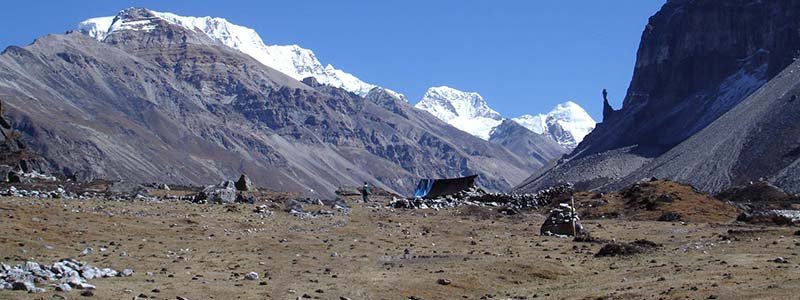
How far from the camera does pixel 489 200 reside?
81.9 m

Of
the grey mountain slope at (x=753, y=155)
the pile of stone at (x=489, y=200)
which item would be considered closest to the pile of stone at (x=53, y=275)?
the pile of stone at (x=489, y=200)

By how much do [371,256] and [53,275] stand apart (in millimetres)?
15755

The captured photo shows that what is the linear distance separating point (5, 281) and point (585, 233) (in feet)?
105

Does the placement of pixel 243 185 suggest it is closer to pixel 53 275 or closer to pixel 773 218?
pixel 773 218

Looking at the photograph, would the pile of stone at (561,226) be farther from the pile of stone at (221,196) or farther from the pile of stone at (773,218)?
the pile of stone at (221,196)

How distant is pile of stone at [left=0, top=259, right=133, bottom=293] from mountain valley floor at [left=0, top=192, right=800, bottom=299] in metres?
0.46

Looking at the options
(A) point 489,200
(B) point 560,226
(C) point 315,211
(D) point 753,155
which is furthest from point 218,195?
(D) point 753,155

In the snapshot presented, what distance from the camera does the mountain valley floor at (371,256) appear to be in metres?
32.2

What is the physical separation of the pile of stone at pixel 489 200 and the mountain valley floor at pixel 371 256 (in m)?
15.9

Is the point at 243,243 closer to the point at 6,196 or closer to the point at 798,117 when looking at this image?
the point at 6,196

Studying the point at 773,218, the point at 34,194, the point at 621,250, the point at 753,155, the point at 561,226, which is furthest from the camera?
the point at 753,155

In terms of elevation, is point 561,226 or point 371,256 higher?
point 561,226

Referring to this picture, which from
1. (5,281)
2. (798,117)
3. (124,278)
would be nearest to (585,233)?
(124,278)

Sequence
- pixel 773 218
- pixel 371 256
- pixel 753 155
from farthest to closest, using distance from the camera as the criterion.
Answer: pixel 753 155 < pixel 773 218 < pixel 371 256
